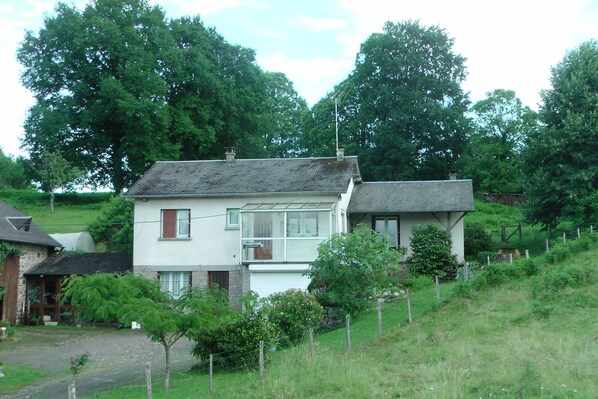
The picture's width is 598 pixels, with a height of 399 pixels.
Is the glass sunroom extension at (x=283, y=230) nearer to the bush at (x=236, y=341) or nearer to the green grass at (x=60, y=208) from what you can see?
the bush at (x=236, y=341)

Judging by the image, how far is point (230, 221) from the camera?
94.5ft

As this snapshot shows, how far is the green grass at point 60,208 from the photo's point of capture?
3950cm

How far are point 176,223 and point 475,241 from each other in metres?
14.8

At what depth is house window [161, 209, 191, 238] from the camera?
29.0m

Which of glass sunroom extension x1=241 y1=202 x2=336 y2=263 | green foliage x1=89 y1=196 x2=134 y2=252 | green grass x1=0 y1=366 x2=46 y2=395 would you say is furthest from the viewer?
green foliage x1=89 y1=196 x2=134 y2=252

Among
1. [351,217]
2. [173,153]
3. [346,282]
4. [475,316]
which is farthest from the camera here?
[173,153]

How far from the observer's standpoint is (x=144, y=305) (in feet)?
50.3

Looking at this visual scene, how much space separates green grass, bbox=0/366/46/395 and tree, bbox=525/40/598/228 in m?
23.5

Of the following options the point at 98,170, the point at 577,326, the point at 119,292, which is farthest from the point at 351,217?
the point at 98,170

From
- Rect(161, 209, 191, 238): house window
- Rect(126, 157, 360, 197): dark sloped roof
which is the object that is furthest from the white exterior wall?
Rect(161, 209, 191, 238): house window

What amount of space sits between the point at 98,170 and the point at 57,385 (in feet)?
105

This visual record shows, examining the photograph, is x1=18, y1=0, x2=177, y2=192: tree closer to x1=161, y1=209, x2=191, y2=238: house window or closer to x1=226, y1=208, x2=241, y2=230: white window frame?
x1=161, y1=209, x2=191, y2=238: house window

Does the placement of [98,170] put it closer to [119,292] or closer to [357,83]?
[357,83]

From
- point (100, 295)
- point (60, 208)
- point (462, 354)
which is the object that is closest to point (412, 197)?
point (462, 354)
